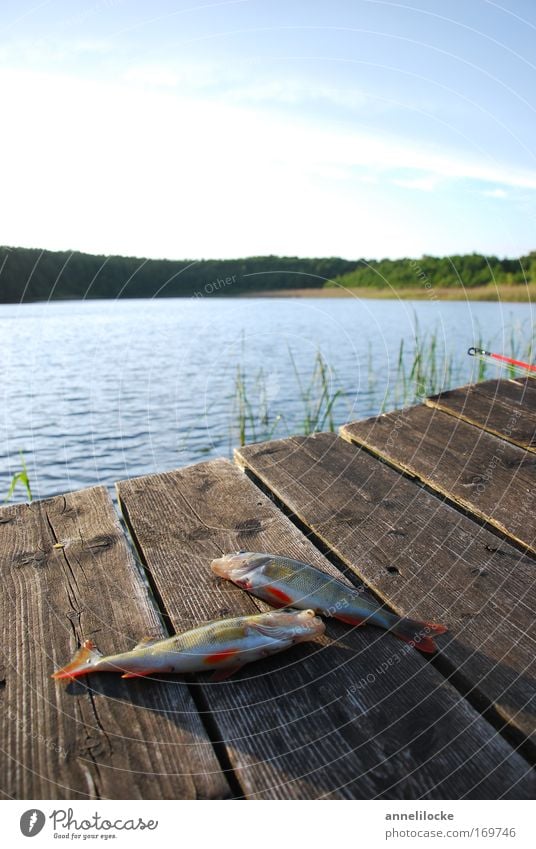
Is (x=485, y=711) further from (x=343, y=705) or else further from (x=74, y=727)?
(x=74, y=727)

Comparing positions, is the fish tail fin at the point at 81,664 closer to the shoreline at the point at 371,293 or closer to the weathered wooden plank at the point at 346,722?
the weathered wooden plank at the point at 346,722

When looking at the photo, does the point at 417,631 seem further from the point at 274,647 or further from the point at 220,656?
the point at 220,656

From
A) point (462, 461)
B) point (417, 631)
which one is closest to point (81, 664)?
point (417, 631)

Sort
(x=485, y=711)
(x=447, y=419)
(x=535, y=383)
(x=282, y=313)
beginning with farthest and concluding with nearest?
(x=282, y=313)
(x=535, y=383)
(x=447, y=419)
(x=485, y=711)

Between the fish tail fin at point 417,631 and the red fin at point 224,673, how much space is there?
637mm

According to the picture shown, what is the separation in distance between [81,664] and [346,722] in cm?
92

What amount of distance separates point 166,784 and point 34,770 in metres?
0.39

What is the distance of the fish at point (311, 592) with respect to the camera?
2.27 metres

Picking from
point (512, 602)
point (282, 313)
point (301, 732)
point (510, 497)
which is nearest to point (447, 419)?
point (510, 497)

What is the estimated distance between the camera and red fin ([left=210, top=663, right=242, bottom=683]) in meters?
2.00

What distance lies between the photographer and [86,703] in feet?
6.33

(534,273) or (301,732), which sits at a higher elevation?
(534,273)

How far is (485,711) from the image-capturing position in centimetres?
195
